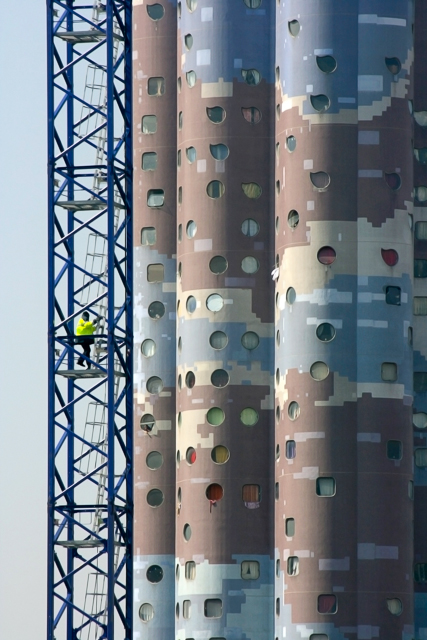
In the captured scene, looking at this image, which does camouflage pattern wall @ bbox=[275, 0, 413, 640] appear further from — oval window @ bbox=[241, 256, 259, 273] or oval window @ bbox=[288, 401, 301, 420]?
oval window @ bbox=[241, 256, 259, 273]

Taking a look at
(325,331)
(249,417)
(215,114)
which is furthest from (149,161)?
(325,331)

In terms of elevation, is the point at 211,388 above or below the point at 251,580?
above

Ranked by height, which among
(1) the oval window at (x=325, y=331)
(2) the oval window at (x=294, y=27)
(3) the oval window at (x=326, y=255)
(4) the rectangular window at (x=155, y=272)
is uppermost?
(2) the oval window at (x=294, y=27)

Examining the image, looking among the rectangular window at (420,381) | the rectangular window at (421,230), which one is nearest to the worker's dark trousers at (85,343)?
the rectangular window at (420,381)

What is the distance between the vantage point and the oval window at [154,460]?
108m

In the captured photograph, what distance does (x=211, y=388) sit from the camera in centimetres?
10062

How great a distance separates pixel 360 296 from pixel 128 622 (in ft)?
64.9

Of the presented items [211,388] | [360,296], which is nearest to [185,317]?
[211,388]

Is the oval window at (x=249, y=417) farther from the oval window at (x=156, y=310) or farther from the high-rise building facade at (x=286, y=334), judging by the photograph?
the oval window at (x=156, y=310)

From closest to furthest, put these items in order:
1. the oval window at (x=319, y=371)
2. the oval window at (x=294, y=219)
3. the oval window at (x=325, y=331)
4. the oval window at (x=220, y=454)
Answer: the oval window at (x=319, y=371)
the oval window at (x=325, y=331)
the oval window at (x=294, y=219)
the oval window at (x=220, y=454)

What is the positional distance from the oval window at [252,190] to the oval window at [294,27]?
8171mm

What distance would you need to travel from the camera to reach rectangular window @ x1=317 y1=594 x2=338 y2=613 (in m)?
93.1

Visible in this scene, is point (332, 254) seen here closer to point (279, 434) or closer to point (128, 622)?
point (279, 434)

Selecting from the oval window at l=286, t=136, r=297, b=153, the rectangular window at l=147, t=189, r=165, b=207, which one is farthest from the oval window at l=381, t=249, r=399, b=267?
the rectangular window at l=147, t=189, r=165, b=207
